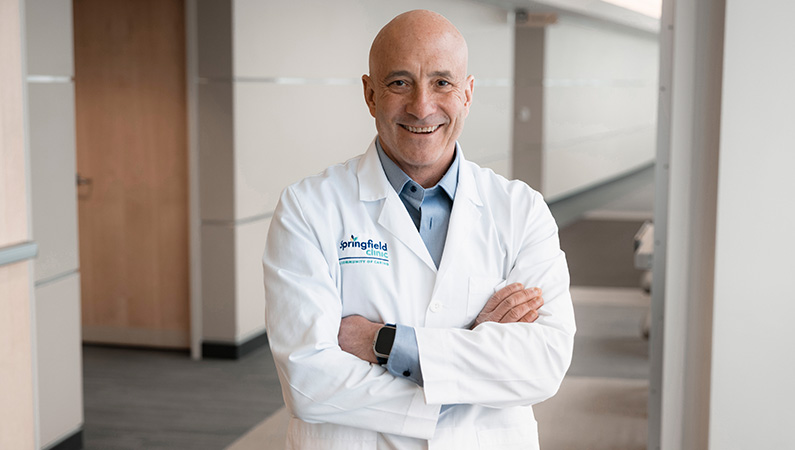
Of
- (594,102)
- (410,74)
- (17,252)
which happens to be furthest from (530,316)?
(594,102)

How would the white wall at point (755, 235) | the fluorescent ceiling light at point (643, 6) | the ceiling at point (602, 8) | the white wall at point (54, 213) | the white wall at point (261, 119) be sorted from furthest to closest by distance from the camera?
the fluorescent ceiling light at point (643, 6), the ceiling at point (602, 8), the white wall at point (261, 119), the white wall at point (54, 213), the white wall at point (755, 235)

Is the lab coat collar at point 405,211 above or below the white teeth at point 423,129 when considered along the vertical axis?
below

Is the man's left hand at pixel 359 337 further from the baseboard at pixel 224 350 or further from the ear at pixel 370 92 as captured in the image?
the baseboard at pixel 224 350

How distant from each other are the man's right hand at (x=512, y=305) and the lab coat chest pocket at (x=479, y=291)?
12 millimetres

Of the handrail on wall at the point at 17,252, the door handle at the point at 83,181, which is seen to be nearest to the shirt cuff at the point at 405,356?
the handrail on wall at the point at 17,252

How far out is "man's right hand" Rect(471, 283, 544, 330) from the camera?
6.44 feet

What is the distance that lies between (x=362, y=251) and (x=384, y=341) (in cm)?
21

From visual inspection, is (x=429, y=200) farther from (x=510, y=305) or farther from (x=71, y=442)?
(x=71, y=442)

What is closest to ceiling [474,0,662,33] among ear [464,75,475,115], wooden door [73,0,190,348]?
wooden door [73,0,190,348]

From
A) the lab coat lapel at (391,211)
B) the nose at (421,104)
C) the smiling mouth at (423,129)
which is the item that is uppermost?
the nose at (421,104)

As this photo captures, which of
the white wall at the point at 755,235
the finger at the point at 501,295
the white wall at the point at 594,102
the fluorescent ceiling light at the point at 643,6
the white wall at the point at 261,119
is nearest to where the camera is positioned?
the finger at the point at 501,295

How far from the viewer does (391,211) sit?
2004mm

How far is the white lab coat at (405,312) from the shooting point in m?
1.89

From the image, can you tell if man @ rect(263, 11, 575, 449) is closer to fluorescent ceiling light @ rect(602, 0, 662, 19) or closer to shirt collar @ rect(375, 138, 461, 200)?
shirt collar @ rect(375, 138, 461, 200)
